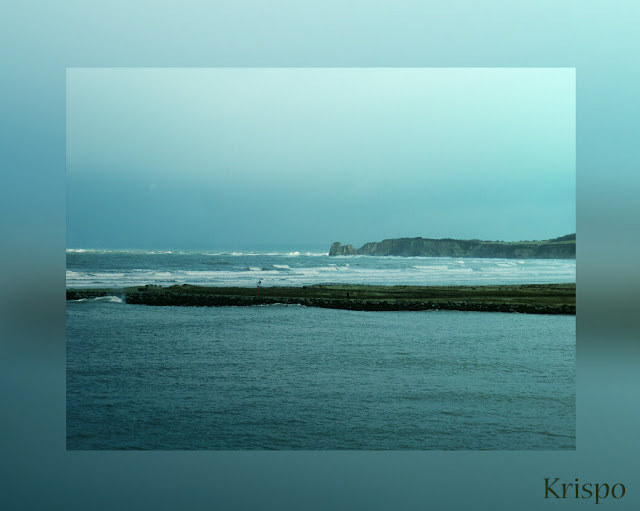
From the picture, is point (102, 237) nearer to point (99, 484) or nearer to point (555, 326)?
point (99, 484)

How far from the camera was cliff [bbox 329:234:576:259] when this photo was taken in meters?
6.08

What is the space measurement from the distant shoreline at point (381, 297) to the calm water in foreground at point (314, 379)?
0.09m

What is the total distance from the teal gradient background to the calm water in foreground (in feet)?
0.51

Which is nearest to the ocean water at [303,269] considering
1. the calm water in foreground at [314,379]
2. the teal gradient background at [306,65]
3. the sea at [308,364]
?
the sea at [308,364]

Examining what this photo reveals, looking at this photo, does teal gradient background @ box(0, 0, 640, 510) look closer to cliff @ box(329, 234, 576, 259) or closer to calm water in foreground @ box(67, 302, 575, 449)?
calm water in foreground @ box(67, 302, 575, 449)

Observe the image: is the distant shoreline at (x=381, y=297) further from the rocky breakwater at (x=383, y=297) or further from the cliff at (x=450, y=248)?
the cliff at (x=450, y=248)

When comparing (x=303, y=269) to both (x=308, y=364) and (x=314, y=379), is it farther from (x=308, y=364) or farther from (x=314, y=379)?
(x=314, y=379)

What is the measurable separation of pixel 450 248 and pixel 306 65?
7.05 feet

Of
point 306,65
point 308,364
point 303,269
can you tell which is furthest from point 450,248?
point 306,65

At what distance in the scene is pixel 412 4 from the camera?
568 cm

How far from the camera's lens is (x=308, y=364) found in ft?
19.5

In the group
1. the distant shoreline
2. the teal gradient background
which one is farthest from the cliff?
the teal gradient background

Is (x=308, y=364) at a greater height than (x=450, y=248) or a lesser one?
lesser

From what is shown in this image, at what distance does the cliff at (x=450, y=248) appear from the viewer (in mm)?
6082
